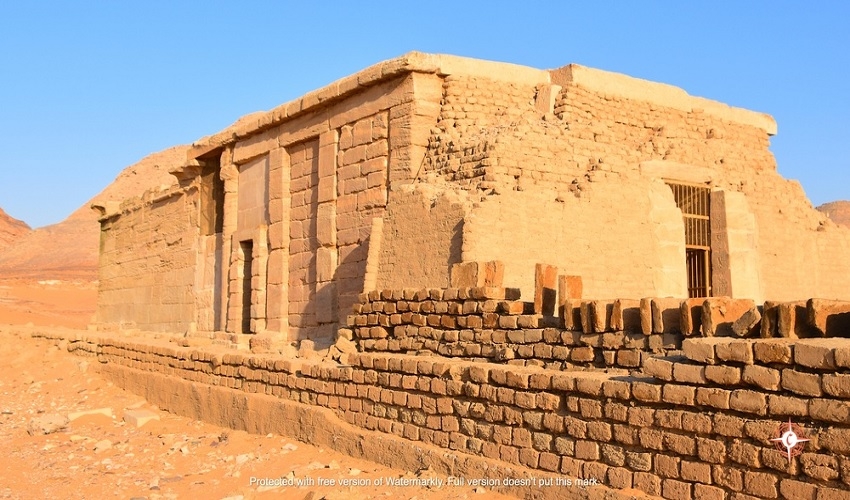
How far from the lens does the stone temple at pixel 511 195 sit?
970 centimetres

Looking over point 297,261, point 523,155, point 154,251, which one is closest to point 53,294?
point 154,251

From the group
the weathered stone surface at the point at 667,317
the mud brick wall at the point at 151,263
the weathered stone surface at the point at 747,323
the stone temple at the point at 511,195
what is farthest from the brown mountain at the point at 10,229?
the weathered stone surface at the point at 747,323

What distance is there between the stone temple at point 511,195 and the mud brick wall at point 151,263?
261 cm

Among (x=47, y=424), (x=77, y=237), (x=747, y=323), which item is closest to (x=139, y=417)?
(x=47, y=424)

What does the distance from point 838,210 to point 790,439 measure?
4312 cm

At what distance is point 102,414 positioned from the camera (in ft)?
34.8

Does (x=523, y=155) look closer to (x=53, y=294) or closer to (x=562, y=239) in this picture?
(x=562, y=239)

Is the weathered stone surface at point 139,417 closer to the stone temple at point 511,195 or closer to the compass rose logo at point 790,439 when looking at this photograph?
the stone temple at point 511,195

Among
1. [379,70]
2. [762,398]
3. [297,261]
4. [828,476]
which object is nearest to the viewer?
[828,476]

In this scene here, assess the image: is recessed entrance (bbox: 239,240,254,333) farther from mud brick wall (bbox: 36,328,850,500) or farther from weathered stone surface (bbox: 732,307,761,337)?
weathered stone surface (bbox: 732,307,761,337)

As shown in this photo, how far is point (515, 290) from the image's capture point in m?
7.40

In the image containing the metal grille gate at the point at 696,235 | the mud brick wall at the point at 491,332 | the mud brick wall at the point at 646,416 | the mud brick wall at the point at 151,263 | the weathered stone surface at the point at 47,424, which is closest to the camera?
the mud brick wall at the point at 646,416

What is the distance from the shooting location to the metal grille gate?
1116 centimetres

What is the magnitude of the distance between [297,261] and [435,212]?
4.76 metres
